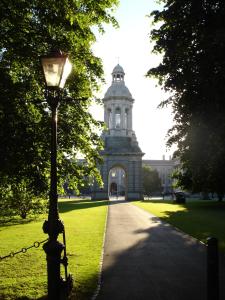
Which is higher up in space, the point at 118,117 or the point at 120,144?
the point at 118,117

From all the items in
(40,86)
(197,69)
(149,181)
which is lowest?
(149,181)

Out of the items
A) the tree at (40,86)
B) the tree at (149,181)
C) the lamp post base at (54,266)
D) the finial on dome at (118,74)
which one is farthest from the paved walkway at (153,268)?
the tree at (149,181)

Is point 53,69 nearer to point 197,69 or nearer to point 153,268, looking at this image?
point 153,268

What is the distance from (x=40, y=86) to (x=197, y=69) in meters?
7.13

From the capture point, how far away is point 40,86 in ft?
38.3

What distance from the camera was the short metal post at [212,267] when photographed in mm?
5902

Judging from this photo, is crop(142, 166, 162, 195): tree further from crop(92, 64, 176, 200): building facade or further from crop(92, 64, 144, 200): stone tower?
crop(92, 64, 144, 200): stone tower

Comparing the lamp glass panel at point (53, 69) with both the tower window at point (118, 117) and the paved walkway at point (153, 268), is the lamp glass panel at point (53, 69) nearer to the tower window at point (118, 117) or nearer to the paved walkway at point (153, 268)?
the paved walkway at point (153, 268)

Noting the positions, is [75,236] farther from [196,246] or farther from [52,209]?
[52,209]

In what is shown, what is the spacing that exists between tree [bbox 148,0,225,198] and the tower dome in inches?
2091

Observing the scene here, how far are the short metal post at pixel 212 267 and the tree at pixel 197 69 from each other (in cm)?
952

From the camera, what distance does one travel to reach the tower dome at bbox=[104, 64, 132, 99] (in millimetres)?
71000

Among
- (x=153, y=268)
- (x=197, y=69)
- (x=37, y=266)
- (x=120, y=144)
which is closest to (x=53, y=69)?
(x=153, y=268)

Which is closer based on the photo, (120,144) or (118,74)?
(120,144)
